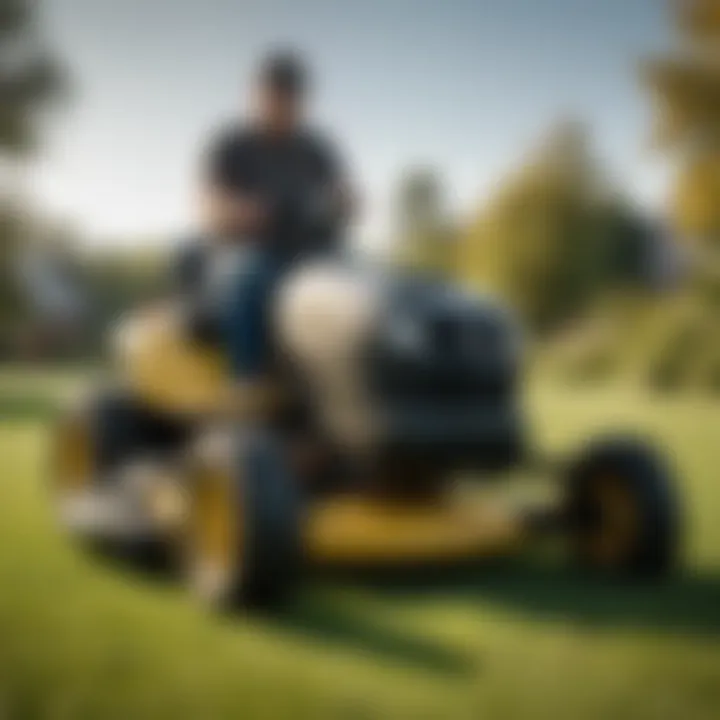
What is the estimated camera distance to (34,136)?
173 cm

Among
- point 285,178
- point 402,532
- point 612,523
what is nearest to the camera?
point 285,178

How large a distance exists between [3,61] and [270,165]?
355mm

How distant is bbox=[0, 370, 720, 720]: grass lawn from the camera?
1545mm

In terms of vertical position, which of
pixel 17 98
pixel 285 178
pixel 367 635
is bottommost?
pixel 367 635

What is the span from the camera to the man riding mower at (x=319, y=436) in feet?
5.88

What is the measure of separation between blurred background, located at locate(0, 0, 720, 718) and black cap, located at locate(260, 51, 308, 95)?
20mm

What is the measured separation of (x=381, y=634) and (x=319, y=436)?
353 mm

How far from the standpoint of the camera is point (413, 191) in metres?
1.72

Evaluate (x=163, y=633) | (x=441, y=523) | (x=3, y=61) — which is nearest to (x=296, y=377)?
(x=441, y=523)

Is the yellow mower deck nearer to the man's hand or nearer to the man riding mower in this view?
the man riding mower

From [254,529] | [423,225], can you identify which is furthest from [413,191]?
[254,529]

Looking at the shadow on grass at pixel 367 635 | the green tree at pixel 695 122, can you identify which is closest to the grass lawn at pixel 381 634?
the shadow on grass at pixel 367 635

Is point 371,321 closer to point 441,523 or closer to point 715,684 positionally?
point 441,523

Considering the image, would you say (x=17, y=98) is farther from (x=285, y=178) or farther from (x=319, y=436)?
(x=319, y=436)
